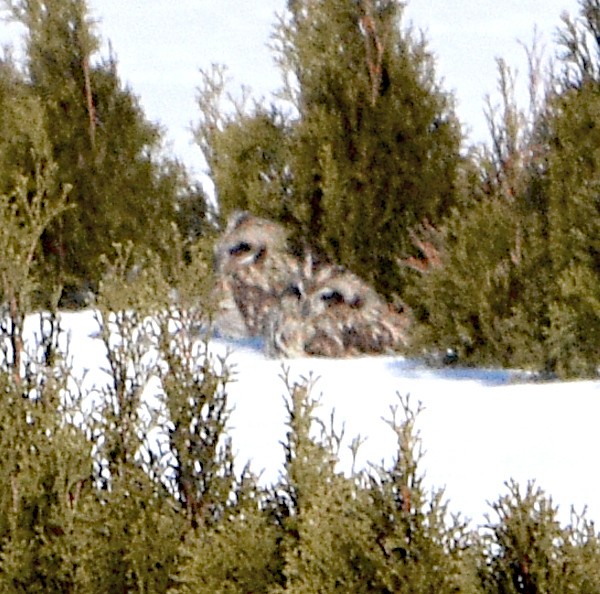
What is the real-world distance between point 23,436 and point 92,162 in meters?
11.5

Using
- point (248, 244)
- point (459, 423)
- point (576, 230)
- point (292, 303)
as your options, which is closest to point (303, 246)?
point (248, 244)

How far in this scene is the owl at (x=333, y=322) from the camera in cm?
1403

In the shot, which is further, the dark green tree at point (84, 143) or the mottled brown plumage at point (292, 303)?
the dark green tree at point (84, 143)

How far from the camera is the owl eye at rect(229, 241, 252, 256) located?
1573 centimetres

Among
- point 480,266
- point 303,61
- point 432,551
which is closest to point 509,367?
point 480,266

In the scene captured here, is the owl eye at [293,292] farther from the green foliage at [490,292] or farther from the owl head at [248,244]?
the green foliage at [490,292]

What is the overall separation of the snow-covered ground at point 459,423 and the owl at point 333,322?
14.3 inches

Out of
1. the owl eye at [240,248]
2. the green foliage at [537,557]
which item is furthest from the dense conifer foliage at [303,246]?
the owl eye at [240,248]

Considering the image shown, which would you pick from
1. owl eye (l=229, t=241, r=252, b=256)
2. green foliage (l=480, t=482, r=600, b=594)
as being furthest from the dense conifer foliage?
owl eye (l=229, t=241, r=252, b=256)

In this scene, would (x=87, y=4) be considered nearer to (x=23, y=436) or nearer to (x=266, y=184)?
(x=266, y=184)

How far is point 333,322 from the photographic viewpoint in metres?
14.2

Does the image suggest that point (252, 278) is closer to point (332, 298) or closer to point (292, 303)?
point (292, 303)

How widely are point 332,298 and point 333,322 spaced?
33cm

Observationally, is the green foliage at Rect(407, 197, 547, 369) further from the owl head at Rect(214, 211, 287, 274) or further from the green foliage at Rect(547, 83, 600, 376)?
the owl head at Rect(214, 211, 287, 274)
